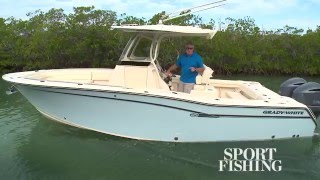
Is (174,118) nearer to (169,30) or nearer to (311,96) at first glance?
(169,30)

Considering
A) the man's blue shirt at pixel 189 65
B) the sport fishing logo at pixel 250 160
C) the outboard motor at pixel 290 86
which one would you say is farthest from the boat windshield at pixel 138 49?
the outboard motor at pixel 290 86

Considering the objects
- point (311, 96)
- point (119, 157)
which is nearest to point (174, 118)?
point (119, 157)

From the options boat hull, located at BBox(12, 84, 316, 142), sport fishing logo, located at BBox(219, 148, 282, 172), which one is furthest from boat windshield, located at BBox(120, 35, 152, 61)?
sport fishing logo, located at BBox(219, 148, 282, 172)

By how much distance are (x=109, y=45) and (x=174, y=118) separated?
1860cm

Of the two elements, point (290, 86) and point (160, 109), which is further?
point (290, 86)

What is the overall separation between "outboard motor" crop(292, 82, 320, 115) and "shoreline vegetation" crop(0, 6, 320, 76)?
17.1 meters

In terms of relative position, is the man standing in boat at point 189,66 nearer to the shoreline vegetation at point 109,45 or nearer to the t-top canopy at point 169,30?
the t-top canopy at point 169,30

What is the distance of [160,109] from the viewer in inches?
275

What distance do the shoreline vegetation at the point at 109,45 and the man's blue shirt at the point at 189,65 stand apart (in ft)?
54.0

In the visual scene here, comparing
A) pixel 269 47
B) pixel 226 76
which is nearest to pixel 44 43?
pixel 226 76

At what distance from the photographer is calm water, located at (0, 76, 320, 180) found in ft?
20.6

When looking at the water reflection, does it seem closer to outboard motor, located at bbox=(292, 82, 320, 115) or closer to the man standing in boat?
outboard motor, located at bbox=(292, 82, 320, 115)

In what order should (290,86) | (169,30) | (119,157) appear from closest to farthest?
(119,157) < (169,30) < (290,86)

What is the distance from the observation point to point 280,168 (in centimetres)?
671
